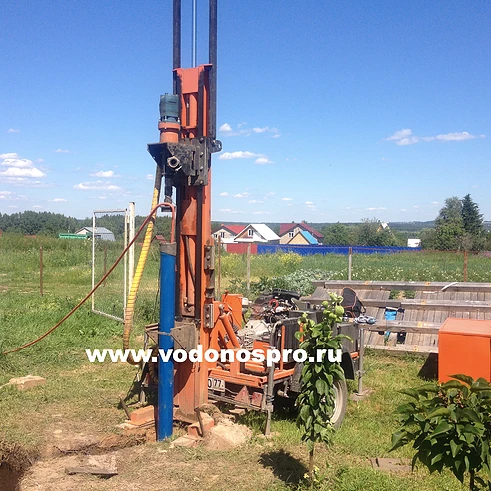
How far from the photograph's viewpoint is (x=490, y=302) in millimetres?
11062

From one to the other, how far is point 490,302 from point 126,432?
8.19 metres

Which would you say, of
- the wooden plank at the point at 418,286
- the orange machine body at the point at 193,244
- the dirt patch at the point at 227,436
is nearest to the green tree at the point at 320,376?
the dirt patch at the point at 227,436

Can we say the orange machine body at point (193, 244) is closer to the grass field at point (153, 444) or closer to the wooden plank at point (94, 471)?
the grass field at point (153, 444)

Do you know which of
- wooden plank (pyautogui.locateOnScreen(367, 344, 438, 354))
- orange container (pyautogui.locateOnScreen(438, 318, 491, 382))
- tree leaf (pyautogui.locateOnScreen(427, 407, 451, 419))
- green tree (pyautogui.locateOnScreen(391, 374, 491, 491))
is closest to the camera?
green tree (pyautogui.locateOnScreen(391, 374, 491, 491))

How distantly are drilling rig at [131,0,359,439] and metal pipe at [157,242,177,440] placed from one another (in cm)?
1

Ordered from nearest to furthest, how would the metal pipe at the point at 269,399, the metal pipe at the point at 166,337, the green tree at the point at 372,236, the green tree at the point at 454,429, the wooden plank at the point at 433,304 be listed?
the green tree at the point at 454,429
the metal pipe at the point at 166,337
the metal pipe at the point at 269,399
the wooden plank at the point at 433,304
the green tree at the point at 372,236

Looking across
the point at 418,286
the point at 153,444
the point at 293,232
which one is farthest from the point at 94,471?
the point at 293,232

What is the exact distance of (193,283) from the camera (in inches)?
242

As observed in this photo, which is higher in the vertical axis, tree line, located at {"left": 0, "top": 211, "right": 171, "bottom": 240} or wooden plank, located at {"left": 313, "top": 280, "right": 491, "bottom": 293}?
tree line, located at {"left": 0, "top": 211, "right": 171, "bottom": 240}

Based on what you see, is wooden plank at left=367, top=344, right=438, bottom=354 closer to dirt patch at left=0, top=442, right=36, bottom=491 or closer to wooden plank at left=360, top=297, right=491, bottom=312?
wooden plank at left=360, top=297, right=491, bottom=312

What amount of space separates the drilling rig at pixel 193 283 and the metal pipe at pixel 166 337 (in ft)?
0.03

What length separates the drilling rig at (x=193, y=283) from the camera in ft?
19.1

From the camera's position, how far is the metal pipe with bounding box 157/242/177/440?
578 centimetres

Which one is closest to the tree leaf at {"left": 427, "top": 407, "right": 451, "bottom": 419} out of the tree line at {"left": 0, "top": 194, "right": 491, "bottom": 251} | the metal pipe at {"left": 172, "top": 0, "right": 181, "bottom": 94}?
the metal pipe at {"left": 172, "top": 0, "right": 181, "bottom": 94}
